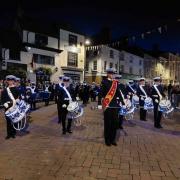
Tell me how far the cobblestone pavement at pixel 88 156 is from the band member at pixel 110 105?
34 cm

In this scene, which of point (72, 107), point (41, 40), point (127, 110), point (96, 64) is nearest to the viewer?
point (72, 107)

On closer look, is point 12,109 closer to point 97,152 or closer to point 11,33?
point 97,152

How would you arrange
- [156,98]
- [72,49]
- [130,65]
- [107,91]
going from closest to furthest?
[107,91] → [156,98] → [72,49] → [130,65]

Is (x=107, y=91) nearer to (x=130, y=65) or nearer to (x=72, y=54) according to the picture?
(x=72, y=54)

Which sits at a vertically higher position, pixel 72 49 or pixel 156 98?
pixel 72 49

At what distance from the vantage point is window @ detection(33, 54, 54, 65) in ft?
118

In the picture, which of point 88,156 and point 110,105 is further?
point 110,105

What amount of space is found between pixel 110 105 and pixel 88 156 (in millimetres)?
1667

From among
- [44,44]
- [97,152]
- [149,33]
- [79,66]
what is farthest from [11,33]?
[97,152]


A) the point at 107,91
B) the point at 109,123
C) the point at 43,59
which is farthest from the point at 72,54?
the point at 109,123

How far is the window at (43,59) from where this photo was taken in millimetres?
35844

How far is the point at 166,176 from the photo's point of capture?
5.66m

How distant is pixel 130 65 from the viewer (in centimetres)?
5650

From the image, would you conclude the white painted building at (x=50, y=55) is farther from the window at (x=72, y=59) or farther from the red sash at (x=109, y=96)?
the red sash at (x=109, y=96)
